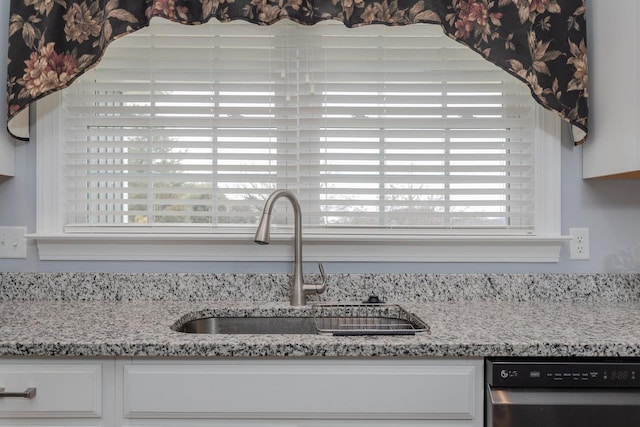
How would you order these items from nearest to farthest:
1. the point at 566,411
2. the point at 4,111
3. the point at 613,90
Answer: the point at 566,411 → the point at 613,90 → the point at 4,111

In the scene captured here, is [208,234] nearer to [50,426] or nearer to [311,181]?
[311,181]

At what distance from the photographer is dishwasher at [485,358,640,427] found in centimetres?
117

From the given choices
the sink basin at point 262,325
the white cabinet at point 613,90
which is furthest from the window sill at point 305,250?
the white cabinet at point 613,90

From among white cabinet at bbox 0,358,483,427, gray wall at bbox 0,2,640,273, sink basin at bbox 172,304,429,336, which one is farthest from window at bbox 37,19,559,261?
white cabinet at bbox 0,358,483,427

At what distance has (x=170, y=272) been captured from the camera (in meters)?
1.81

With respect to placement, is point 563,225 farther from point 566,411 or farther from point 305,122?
point 305,122

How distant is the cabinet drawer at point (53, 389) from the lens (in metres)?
1.21

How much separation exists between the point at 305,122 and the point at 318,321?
2.39 ft

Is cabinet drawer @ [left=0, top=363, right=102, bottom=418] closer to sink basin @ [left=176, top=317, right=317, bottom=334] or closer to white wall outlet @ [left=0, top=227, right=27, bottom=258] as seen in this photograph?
sink basin @ [left=176, top=317, right=317, bottom=334]

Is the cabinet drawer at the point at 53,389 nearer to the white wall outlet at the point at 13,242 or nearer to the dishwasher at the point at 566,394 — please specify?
the white wall outlet at the point at 13,242

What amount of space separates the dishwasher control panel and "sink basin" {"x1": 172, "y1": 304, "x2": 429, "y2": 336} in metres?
0.48

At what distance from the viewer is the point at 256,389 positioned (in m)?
1.22

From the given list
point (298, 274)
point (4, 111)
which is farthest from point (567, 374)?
→ point (4, 111)

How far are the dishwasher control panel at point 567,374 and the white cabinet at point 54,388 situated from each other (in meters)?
0.97
